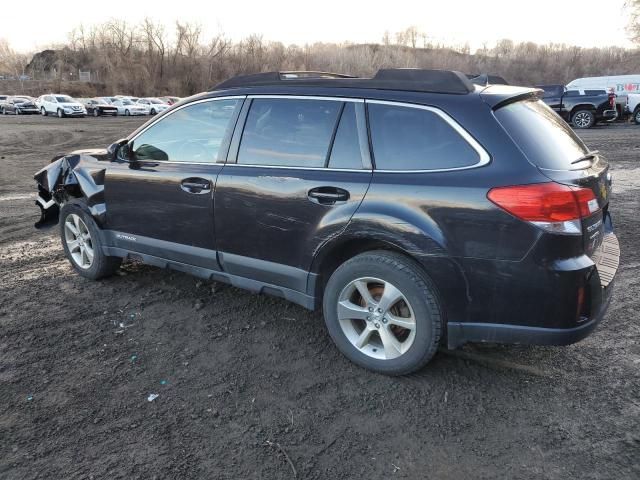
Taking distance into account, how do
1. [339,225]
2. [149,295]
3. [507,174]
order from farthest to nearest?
[149,295]
[339,225]
[507,174]

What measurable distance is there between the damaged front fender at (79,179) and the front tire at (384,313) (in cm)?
252

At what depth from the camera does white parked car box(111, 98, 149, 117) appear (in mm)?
40844

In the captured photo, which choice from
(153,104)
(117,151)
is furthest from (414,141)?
(153,104)

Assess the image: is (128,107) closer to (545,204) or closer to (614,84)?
(614,84)

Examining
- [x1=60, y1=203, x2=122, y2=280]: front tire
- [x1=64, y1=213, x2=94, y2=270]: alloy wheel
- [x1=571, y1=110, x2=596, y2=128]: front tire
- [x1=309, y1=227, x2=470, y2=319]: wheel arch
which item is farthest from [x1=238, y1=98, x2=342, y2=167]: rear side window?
[x1=571, y1=110, x2=596, y2=128]: front tire

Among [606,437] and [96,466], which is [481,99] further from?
[96,466]

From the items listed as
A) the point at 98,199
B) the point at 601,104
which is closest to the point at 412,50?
the point at 601,104

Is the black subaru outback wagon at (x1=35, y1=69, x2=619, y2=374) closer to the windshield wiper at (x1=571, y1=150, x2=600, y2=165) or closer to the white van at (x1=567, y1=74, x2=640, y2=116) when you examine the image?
the windshield wiper at (x1=571, y1=150, x2=600, y2=165)

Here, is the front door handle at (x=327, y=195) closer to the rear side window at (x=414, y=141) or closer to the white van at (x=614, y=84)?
the rear side window at (x=414, y=141)

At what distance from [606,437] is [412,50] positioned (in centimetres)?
10092

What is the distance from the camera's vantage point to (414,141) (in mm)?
3123

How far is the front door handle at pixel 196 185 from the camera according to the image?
3883mm

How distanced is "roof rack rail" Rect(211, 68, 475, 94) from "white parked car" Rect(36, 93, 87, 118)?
3818cm

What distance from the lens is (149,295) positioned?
468 cm
